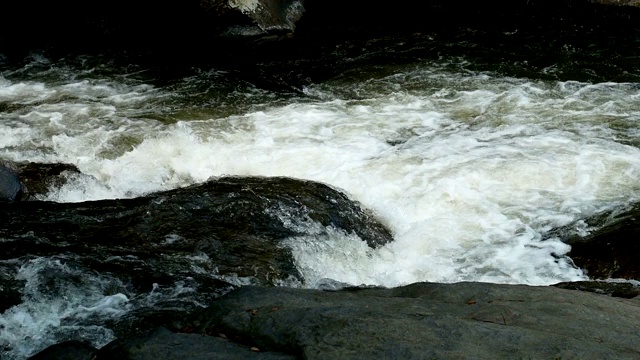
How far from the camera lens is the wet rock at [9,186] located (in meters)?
7.12

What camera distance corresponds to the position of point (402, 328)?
12.2ft

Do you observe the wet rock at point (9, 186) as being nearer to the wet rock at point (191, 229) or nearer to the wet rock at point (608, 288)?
the wet rock at point (191, 229)

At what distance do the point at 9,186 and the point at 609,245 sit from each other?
5.57 m

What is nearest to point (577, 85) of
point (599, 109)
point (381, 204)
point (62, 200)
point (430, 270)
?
Result: point (599, 109)

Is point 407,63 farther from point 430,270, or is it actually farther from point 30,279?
point 30,279

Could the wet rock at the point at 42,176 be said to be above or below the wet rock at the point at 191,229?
below

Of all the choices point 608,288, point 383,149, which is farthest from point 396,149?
point 608,288

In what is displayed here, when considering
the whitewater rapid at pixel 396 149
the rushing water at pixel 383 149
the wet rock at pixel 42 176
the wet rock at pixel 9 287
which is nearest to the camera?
the wet rock at pixel 9 287

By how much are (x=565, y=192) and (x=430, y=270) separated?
2.03 metres

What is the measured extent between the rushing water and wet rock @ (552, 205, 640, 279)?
0.15 meters

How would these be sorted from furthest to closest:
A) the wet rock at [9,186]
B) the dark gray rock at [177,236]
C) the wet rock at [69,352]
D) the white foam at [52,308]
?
the wet rock at [9,186] < the dark gray rock at [177,236] < the white foam at [52,308] < the wet rock at [69,352]

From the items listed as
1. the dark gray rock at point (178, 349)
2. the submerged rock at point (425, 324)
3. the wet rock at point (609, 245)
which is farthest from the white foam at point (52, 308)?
the wet rock at point (609, 245)

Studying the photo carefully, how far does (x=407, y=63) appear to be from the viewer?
37.9 feet

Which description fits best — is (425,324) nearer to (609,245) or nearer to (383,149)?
(609,245)
